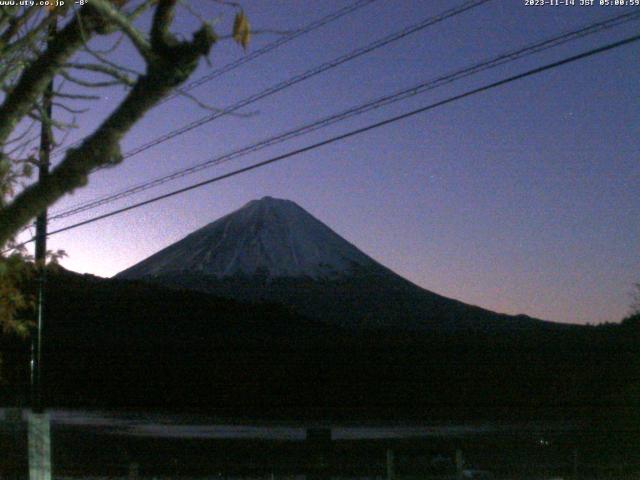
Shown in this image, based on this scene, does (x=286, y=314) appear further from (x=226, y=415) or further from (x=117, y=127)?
(x=117, y=127)

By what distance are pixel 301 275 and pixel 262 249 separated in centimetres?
714

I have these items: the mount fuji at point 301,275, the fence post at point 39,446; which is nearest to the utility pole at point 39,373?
the fence post at point 39,446

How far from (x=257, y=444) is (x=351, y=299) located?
55636mm

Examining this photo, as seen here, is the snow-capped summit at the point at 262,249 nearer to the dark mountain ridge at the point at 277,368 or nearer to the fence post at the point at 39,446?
the dark mountain ridge at the point at 277,368

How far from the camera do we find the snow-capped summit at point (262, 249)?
90750 millimetres

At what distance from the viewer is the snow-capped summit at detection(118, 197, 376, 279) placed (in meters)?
90.8

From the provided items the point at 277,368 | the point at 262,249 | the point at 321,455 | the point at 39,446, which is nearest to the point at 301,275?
the point at 262,249

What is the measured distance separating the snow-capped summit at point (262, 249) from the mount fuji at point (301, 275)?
0.33ft

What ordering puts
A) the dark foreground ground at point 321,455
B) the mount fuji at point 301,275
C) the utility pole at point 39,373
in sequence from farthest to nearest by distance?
the mount fuji at point 301,275
the dark foreground ground at point 321,455
the utility pole at point 39,373

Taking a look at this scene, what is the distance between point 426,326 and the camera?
75062mm

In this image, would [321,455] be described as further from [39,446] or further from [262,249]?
[262,249]

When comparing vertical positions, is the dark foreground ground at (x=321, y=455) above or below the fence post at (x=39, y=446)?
below

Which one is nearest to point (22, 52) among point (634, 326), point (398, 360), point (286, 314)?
point (634, 326)

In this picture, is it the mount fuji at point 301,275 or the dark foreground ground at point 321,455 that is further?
the mount fuji at point 301,275
